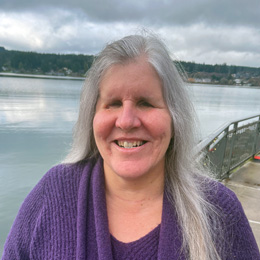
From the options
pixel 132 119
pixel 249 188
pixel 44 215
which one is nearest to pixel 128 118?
pixel 132 119

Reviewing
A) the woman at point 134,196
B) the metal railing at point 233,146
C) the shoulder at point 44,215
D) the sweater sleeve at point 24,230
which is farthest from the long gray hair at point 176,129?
the metal railing at point 233,146

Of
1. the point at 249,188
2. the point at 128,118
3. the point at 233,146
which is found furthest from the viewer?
the point at 233,146

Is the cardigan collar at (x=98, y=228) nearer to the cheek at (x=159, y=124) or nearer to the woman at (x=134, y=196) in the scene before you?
the woman at (x=134, y=196)

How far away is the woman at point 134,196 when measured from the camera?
1.23 m

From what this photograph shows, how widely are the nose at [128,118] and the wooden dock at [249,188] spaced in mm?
2629

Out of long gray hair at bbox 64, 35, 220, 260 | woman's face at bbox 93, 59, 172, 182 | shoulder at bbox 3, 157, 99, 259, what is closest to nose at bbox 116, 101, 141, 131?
woman's face at bbox 93, 59, 172, 182

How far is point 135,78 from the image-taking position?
1.23m

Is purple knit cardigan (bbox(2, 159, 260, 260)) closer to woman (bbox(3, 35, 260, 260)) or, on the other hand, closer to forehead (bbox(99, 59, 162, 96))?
woman (bbox(3, 35, 260, 260))

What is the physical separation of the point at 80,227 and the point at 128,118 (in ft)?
1.88

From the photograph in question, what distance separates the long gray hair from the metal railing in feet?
7.74

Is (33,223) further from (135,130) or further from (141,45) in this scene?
(141,45)

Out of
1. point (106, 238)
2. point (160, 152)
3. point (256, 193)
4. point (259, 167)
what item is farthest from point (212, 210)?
point (259, 167)

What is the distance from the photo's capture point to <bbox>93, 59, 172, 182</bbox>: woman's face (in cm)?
123

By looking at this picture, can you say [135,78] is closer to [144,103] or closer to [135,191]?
[144,103]
